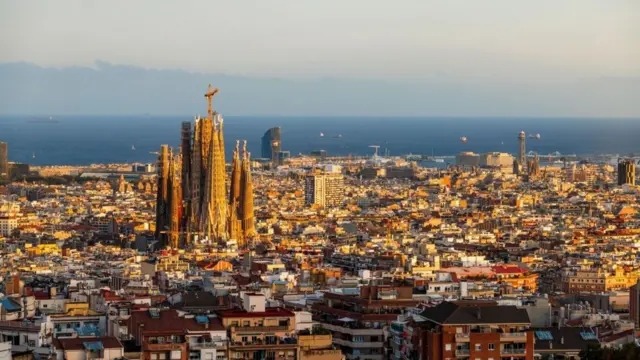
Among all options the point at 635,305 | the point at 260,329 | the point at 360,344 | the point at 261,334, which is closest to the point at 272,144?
the point at 635,305

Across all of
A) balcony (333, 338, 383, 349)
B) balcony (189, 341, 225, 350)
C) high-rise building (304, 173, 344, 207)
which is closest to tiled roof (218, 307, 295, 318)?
balcony (189, 341, 225, 350)

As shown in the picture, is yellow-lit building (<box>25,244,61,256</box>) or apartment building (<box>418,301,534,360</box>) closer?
apartment building (<box>418,301,534,360</box>)

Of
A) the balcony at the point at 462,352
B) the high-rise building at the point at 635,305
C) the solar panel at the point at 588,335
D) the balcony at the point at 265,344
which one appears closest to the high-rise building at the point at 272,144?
the high-rise building at the point at 635,305

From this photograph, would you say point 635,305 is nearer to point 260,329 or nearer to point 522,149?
point 260,329

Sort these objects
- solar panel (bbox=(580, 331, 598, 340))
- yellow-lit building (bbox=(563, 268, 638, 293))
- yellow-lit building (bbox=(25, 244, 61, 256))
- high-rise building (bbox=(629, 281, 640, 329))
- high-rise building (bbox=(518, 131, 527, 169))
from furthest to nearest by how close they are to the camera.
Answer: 1. high-rise building (bbox=(518, 131, 527, 169))
2. yellow-lit building (bbox=(25, 244, 61, 256))
3. yellow-lit building (bbox=(563, 268, 638, 293))
4. high-rise building (bbox=(629, 281, 640, 329))
5. solar panel (bbox=(580, 331, 598, 340))

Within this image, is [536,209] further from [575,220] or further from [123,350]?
[123,350]

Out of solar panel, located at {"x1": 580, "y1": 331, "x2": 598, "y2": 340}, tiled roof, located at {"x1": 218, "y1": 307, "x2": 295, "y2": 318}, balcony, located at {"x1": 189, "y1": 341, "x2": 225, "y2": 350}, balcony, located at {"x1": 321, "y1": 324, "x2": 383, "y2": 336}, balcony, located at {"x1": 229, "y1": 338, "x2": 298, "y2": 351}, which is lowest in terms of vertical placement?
balcony, located at {"x1": 321, "y1": 324, "x2": 383, "y2": 336}

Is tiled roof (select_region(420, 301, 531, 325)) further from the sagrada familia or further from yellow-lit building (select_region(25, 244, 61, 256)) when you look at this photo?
yellow-lit building (select_region(25, 244, 61, 256))
